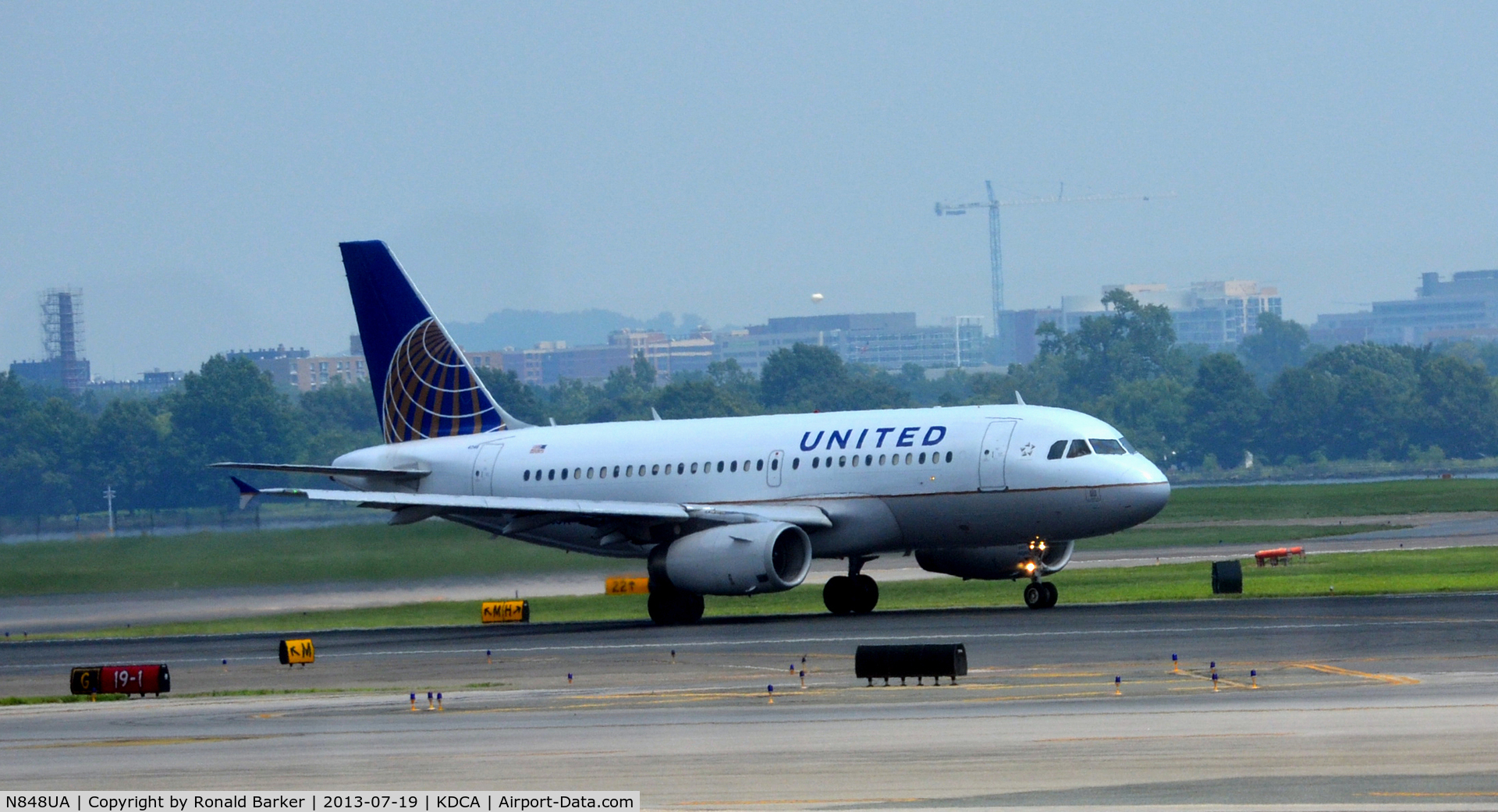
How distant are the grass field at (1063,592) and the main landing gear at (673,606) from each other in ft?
14.4

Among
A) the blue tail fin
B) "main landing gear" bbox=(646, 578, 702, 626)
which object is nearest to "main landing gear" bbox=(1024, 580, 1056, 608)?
"main landing gear" bbox=(646, 578, 702, 626)

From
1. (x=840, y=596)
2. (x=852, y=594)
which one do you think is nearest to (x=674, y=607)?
(x=840, y=596)

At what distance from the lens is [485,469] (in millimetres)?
53281

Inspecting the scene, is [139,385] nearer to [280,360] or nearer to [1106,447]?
[280,360]

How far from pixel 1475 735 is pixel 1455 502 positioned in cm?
8466

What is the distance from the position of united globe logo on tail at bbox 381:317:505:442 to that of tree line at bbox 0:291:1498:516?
50.0 meters

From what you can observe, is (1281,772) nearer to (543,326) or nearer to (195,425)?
(543,326)

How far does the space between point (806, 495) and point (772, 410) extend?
121 m

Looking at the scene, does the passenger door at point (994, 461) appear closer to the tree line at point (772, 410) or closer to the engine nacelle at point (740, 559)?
the engine nacelle at point (740, 559)

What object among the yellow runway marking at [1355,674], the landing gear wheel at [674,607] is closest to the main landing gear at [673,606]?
the landing gear wheel at [674,607]

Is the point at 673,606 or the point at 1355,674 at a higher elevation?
the point at 1355,674

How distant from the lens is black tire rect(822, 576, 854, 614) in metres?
48.2

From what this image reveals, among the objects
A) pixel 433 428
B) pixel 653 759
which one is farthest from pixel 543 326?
pixel 653 759

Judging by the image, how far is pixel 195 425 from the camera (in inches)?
4820
